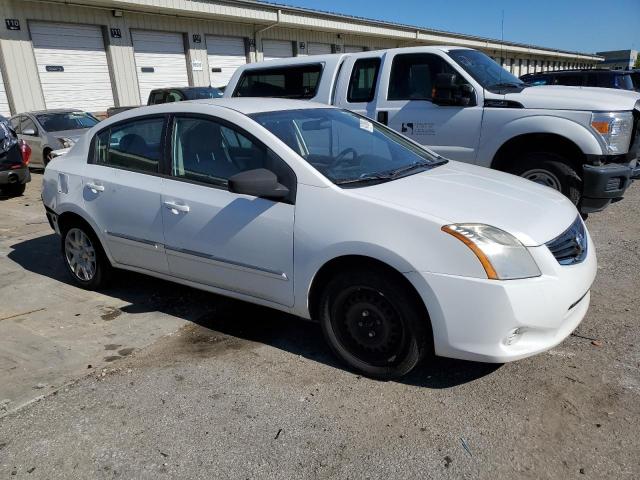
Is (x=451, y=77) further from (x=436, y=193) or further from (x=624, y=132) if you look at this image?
(x=436, y=193)

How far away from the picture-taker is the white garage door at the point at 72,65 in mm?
15812

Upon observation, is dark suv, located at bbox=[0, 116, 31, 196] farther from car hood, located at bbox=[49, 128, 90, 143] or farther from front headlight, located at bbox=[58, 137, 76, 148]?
car hood, located at bbox=[49, 128, 90, 143]

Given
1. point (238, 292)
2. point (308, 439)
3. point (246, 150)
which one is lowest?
point (308, 439)

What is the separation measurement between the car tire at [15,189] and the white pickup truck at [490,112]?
540cm

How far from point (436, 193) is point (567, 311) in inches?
37.9

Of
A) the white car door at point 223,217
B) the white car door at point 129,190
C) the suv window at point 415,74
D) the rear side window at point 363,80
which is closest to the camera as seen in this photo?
the white car door at point 223,217

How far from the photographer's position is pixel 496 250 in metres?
2.66

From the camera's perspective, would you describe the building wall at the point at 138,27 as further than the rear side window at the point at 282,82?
Yes

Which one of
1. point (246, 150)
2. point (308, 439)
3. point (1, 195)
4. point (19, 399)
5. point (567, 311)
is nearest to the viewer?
point (308, 439)

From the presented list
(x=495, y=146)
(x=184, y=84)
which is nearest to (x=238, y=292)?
(x=495, y=146)

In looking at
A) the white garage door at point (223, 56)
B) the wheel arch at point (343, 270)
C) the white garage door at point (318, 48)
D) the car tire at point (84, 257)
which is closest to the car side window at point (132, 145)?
the car tire at point (84, 257)

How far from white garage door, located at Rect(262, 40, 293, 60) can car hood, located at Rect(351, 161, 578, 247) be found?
68.8ft

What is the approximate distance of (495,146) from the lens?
5.85 metres

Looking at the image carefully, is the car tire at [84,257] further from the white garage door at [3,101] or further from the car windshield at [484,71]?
the white garage door at [3,101]
